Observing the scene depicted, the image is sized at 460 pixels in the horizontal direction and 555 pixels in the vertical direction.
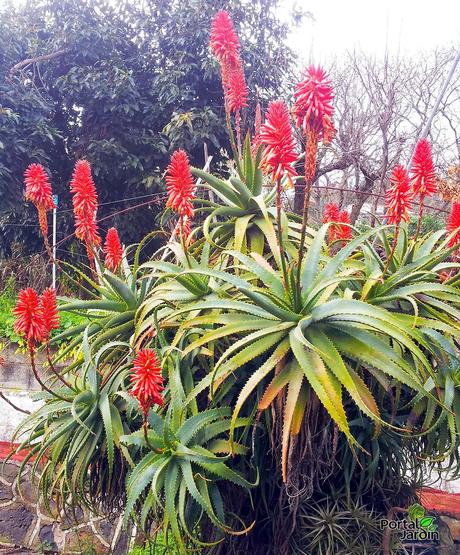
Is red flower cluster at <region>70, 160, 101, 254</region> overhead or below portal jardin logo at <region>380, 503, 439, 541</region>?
overhead

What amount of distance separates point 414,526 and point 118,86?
4.98m

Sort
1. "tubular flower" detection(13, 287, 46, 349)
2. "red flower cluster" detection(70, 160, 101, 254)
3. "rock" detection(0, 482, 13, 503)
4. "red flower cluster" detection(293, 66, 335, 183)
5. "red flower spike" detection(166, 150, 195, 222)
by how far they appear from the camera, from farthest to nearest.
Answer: "rock" detection(0, 482, 13, 503)
"red flower cluster" detection(70, 160, 101, 254)
"red flower spike" detection(166, 150, 195, 222)
"tubular flower" detection(13, 287, 46, 349)
"red flower cluster" detection(293, 66, 335, 183)

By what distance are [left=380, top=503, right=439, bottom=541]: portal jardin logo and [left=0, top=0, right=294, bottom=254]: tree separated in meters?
4.14

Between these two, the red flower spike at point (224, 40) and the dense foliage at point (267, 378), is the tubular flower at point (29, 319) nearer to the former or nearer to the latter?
the dense foliage at point (267, 378)

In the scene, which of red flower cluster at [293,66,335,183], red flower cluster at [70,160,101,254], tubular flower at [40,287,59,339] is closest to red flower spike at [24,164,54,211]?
red flower cluster at [70,160,101,254]

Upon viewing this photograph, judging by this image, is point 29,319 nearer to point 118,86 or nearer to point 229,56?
point 229,56

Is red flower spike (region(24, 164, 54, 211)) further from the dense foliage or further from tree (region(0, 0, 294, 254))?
tree (region(0, 0, 294, 254))

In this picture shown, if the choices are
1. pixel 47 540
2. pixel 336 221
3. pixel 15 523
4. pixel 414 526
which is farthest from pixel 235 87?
pixel 15 523

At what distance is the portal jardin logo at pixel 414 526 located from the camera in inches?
62.1

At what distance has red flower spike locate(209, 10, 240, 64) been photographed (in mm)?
1642

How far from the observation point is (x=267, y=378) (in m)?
1.40

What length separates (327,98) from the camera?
3.38 ft

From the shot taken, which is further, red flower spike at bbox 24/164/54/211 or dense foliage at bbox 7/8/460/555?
red flower spike at bbox 24/164/54/211

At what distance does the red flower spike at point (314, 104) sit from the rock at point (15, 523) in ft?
10.6
